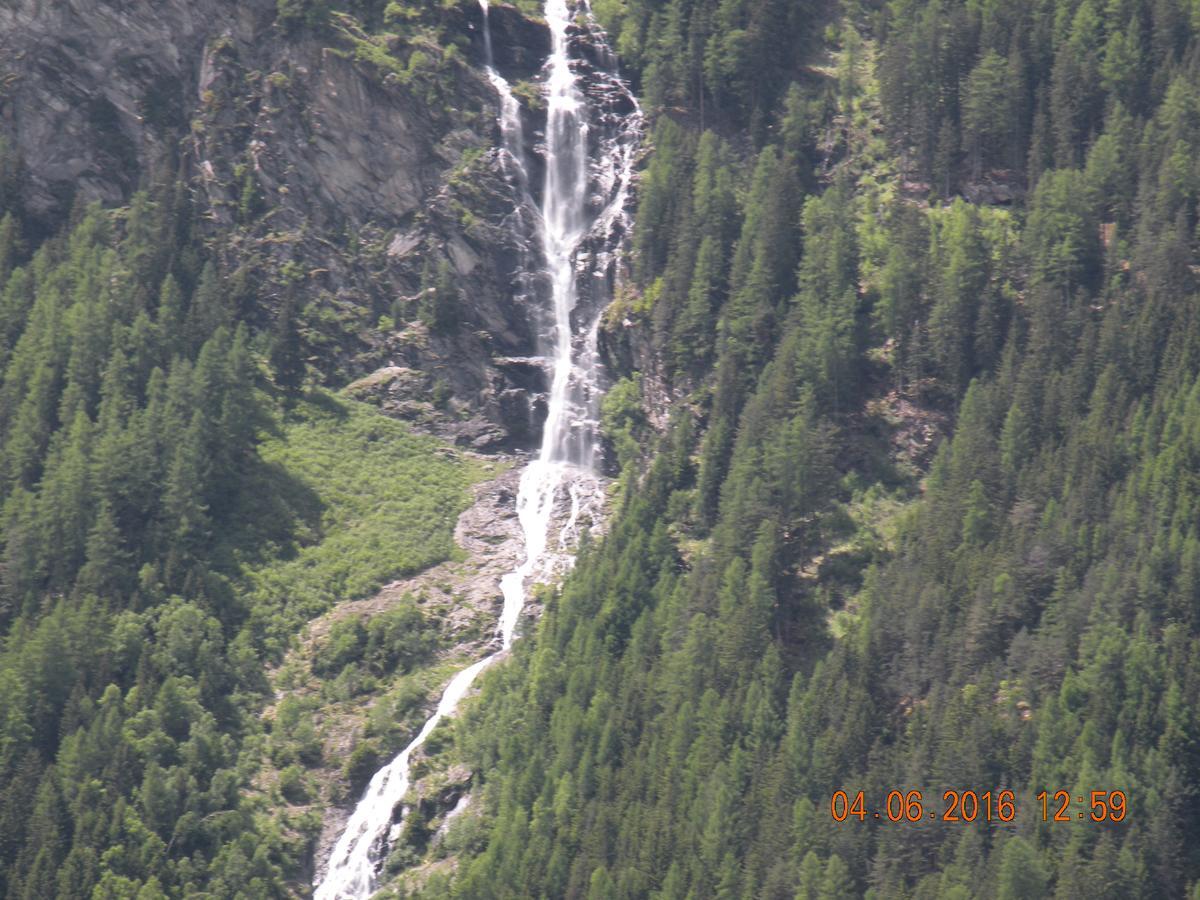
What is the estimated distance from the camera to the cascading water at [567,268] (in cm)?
14400

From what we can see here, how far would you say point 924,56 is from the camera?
161250mm

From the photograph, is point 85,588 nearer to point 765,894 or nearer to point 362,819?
point 362,819

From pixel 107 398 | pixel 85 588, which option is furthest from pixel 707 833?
pixel 107 398

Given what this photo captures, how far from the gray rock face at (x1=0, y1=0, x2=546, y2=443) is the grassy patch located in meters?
5.86

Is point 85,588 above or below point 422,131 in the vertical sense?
below

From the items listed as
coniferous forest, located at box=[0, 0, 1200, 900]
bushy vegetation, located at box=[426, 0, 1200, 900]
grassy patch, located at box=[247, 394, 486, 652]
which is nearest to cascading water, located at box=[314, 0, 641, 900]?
coniferous forest, located at box=[0, 0, 1200, 900]

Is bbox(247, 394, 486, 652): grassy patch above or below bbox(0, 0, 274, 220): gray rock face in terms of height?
below

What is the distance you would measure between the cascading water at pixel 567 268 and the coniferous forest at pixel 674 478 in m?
1.85

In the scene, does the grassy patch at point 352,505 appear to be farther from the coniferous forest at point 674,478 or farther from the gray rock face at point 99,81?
the gray rock face at point 99,81

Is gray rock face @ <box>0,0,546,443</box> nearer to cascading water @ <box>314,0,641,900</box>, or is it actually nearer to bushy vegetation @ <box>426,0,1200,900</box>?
cascading water @ <box>314,0,641,900</box>

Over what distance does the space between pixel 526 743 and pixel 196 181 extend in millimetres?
61175

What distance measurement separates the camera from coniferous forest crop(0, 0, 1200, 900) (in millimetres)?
117438
